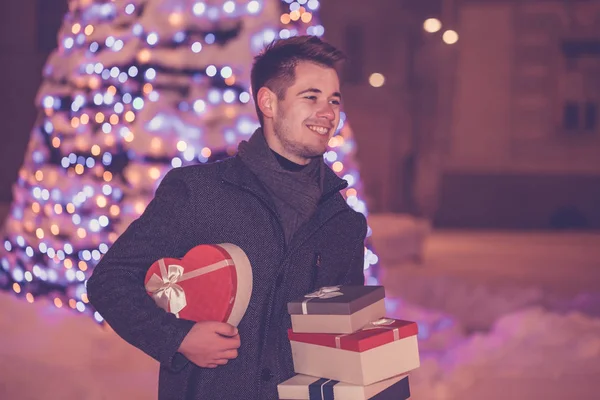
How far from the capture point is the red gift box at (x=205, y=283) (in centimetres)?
181

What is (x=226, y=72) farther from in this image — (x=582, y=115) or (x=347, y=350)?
(x=582, y=115)

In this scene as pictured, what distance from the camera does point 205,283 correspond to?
6.01 ft

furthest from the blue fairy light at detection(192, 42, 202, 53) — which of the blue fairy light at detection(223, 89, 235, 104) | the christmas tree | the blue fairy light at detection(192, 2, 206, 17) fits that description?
the blue fairy light at detection(223, 89, 235, 104)

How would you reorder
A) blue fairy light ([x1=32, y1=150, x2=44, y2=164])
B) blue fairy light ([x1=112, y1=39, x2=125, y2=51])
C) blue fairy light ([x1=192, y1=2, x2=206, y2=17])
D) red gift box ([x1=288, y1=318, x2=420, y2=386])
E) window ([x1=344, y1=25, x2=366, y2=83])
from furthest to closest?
window ([x1=344, y1=25, x2=366, y2=83]), blue fairy light ([x1=32, y1=150, x2=44, y2=164]), blue fairy light ([x1=192, y1=2, x2=206, y2=17]), blue fairy light ([x1=112, y1=39, x2=125, y2=51]), red gift box ([x1=288, y1=318, x2=420, y2=386])

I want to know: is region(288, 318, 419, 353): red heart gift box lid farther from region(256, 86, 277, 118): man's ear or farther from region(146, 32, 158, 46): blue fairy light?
region(146, 32, 158, 46): blue fairy light

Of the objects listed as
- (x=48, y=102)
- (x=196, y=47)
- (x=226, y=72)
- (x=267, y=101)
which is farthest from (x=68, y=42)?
(x=267, y=101)

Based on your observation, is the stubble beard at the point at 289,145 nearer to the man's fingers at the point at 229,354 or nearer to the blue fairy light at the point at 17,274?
the man's fingers at the point at 229,354

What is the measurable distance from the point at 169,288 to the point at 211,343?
19cm

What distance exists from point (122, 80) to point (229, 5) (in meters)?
0.81

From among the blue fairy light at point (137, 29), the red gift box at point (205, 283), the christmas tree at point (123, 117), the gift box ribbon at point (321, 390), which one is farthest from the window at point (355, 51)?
the gift box ribbon at point (321, 390)

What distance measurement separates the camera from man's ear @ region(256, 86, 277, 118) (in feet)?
6.90

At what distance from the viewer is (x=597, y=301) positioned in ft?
23.8

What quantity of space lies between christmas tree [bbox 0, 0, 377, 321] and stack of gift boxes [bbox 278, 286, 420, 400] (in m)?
2.39

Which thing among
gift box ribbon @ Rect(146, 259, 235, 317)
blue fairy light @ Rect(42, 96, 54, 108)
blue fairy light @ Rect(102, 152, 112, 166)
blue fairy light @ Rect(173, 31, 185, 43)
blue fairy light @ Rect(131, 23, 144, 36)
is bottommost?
gift box ribbon @ Rect(146, 259, 235, 317)
